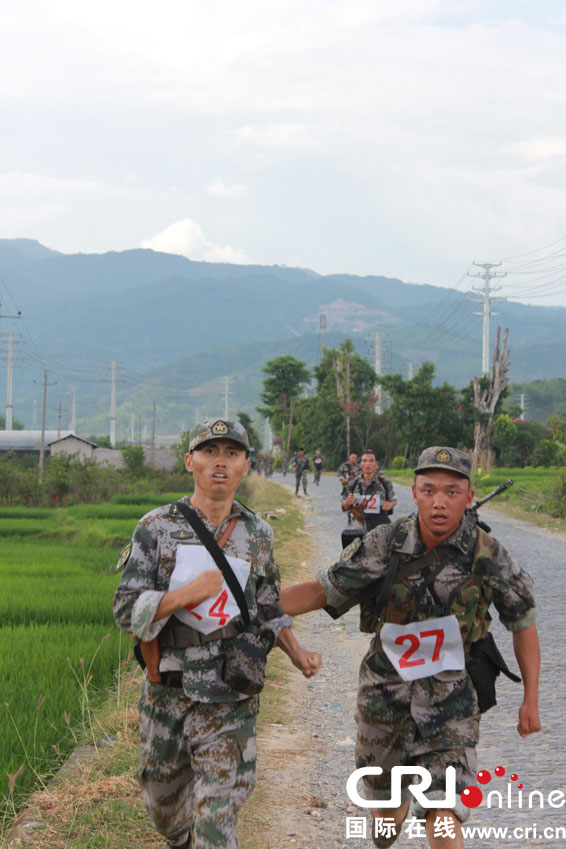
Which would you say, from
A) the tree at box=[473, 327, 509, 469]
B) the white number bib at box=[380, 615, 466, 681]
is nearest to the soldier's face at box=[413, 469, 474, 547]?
the white number bib at box=[380, 615, 466, 681]

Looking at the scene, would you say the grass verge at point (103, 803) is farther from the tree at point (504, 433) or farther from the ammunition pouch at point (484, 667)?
the tree at point (504, 433)

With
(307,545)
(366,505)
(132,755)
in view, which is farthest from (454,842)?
(307,545)

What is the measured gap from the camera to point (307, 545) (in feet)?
63.9

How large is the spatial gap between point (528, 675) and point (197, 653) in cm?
136

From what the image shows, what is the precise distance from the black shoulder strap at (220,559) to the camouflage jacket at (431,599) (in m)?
0.47

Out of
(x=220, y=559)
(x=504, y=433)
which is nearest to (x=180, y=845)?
(x=220, y=559)

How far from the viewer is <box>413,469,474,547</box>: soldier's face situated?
410cm

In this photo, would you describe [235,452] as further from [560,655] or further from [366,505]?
[366,505]

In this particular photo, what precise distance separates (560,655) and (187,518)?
6.09 meters

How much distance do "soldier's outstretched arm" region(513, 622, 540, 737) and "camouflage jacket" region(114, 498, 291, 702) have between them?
0.97 m

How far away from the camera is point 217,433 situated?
13.6 ft

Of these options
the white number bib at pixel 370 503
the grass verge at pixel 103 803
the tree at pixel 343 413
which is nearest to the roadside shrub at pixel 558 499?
the white number bib at pixel 370 503

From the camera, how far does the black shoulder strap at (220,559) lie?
3928 mm

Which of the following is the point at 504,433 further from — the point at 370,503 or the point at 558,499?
the point at 370,503
